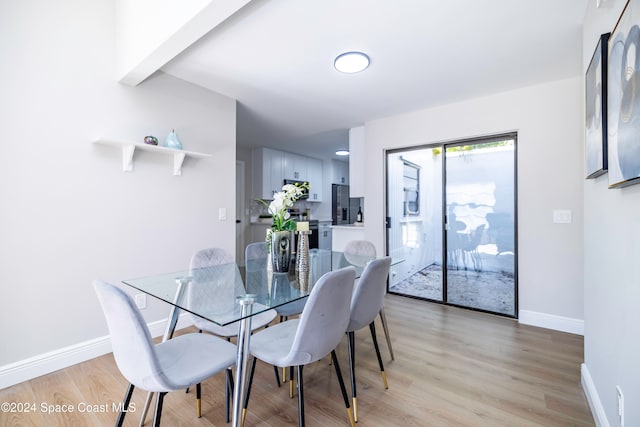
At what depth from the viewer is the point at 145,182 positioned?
2502 millimetres

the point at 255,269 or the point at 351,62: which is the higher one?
the point at 351,62

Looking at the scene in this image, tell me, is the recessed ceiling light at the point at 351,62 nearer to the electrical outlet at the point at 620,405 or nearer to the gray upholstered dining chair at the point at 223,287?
the gray upholstered dining chair at the point at 223,287

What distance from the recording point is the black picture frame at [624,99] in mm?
944

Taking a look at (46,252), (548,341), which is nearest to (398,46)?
(548,341)

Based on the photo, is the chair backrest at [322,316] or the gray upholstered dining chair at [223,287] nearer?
the chair backrest at [322,316]

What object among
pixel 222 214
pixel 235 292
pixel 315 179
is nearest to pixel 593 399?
pixel 235 292

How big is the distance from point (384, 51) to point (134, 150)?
2.23 m

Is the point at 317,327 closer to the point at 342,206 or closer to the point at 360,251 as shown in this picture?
the point at 360,251

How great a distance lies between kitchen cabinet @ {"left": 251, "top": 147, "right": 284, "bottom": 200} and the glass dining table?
3303 mm

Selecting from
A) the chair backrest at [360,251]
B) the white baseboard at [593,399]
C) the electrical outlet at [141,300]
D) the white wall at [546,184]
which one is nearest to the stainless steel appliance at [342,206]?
the white wall at [546,184]

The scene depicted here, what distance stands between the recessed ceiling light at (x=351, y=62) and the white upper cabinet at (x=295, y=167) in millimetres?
3456

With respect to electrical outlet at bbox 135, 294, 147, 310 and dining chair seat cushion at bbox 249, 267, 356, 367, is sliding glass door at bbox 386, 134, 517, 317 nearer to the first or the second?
dining chair seat cushion at bbox 249, 267, 356, 367

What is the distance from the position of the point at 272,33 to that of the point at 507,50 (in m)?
1.84

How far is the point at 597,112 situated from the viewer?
142 cm
